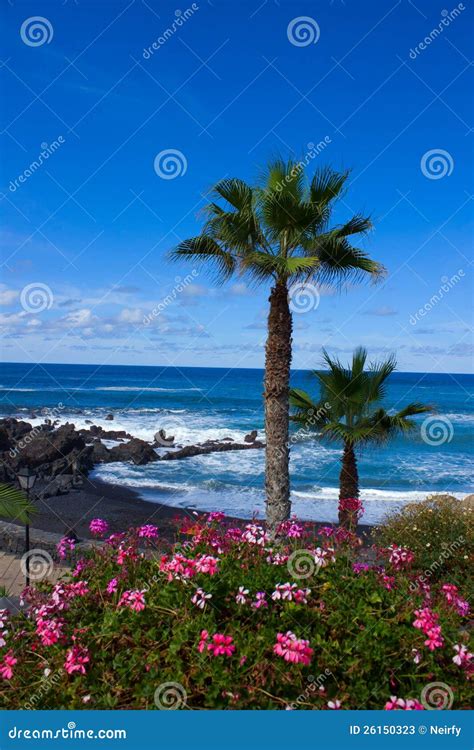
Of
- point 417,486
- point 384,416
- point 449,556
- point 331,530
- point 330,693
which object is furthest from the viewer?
point 417,486

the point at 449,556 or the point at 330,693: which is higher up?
the point at 330,693

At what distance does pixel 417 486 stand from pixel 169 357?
106 meters

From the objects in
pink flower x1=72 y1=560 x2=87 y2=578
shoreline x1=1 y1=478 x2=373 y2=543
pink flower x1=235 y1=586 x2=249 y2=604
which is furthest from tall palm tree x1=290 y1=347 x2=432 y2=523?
pink flower x1=235 y1=586 x2=249 y2=604

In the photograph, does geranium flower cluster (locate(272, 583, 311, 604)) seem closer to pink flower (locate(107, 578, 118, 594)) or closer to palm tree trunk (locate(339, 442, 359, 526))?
pink flower (locate(107, 578, 118, 594))

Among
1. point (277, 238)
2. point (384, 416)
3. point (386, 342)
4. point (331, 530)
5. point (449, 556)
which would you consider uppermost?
point (386, 342)

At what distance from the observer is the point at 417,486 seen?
3155 cm

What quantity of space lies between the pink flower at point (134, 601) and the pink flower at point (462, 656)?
2111 millimetres

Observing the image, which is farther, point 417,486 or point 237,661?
point 417,486

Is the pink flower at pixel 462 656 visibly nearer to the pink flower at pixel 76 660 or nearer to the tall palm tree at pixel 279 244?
the pink flower at pixel 76 660

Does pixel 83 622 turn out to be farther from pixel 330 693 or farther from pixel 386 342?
pixel 386 342

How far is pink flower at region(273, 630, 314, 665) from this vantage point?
3.47 meters

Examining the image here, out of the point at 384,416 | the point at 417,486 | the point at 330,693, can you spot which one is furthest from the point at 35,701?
the point at 417,486

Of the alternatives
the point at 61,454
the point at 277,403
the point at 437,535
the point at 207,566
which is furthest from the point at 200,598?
the point at 61,454

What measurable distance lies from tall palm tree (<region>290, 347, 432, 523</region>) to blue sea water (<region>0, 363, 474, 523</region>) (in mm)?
1611
